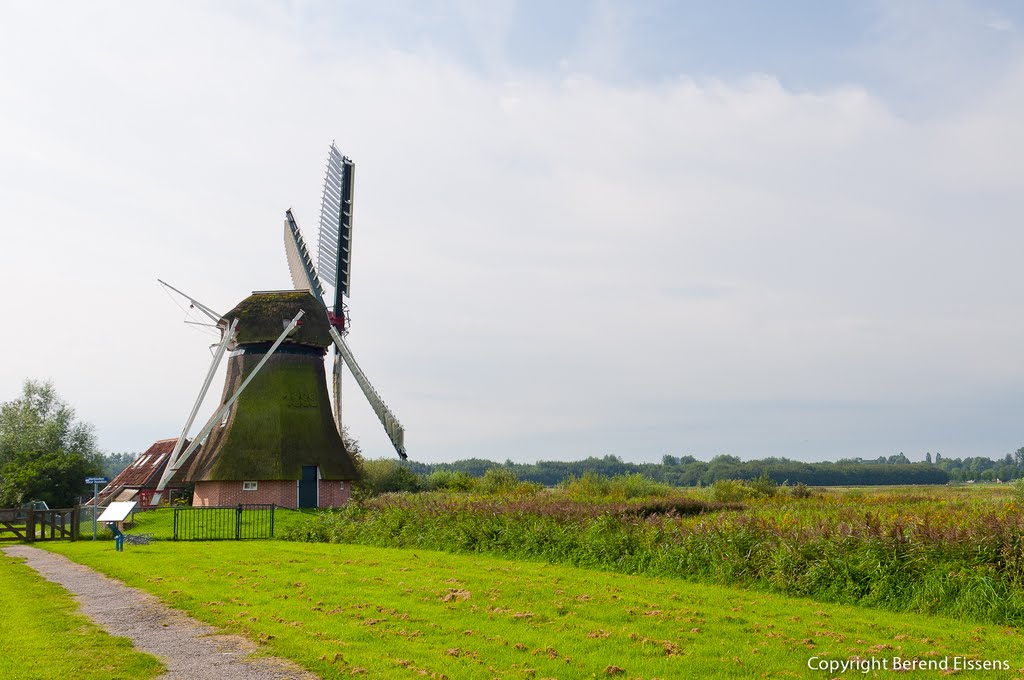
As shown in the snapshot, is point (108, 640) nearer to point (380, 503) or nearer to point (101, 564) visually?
point (101, 564)

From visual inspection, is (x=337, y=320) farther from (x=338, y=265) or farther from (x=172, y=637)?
(x=172, y=637)

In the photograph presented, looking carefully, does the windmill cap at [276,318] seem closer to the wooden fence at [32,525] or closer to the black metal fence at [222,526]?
the black metal fence at [222,526]

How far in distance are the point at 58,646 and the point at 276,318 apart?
32.7 meters

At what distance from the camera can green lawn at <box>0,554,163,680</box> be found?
352 inches

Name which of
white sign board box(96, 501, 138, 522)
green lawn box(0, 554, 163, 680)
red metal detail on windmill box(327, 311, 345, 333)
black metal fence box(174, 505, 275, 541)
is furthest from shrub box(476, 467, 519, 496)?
green lawn box(0, 554, 163, 680)

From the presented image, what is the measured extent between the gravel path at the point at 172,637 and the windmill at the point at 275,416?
22.4 metres

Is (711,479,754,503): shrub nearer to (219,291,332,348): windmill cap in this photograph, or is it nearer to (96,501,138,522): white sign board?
(219,291,332,348): windmill cap

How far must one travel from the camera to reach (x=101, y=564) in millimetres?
19516

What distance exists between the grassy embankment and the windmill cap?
20130 millimetres

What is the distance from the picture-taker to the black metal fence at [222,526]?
89.1 feet

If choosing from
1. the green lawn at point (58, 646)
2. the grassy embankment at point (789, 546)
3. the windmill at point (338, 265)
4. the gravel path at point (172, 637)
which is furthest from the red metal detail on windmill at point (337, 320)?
the green lawn at point (58, 646)

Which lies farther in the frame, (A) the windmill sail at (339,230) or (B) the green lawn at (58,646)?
(A) the windmill sail at (339,230)

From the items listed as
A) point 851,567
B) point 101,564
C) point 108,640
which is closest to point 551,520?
point 851,567

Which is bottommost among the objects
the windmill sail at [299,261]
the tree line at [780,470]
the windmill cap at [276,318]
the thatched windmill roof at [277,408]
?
the tree line at [780,470]
